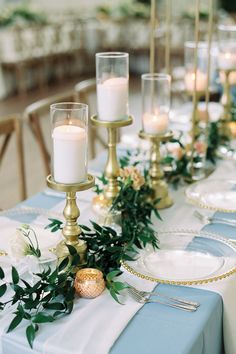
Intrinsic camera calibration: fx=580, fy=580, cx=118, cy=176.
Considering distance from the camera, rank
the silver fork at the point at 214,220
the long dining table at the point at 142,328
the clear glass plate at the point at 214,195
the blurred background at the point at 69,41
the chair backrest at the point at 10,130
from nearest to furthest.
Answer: the long dining table at the point at 142,328 → the silver fork at the point at 214,220 → the clear glass plate at the point at 214,195 → the chair backrest at the point at 10,130 → the blurred background at the point at 69,41

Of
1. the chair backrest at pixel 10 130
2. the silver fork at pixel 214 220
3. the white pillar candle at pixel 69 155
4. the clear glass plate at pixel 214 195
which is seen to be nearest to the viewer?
the white pillar candle at pixel 69 155

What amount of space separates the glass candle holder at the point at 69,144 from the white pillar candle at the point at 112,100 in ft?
1.07

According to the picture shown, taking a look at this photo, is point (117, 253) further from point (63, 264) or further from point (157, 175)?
point (157, 175)

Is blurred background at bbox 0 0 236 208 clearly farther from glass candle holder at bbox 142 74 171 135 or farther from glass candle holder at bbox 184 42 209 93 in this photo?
glass candle holder at bbox 142 74 171 135

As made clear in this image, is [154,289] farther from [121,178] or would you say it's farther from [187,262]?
[121,178]

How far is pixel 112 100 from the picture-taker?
170 cm

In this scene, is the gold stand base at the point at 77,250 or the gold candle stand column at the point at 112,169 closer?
the gold stand base at the point at 77,250

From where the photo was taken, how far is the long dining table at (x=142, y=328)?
3.67 ft

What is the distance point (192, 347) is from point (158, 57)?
6848 millimetres

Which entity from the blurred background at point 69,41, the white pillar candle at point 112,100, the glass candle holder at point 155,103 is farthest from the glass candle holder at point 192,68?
the blurred background at point 69,41

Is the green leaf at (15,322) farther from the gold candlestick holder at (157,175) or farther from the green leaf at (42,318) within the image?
the gold candlestick holder at (157,175)

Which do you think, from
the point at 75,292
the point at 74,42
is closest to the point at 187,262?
the point at 75,292

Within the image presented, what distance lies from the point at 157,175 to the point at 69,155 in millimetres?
562

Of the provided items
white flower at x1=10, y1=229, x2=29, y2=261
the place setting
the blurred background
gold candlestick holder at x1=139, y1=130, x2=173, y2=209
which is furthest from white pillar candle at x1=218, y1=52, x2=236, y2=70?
the blurred background
